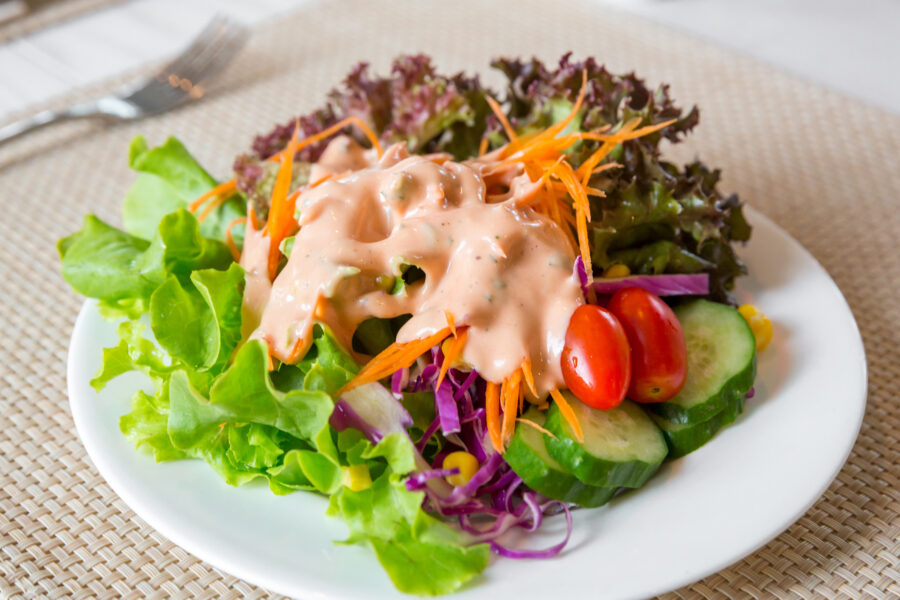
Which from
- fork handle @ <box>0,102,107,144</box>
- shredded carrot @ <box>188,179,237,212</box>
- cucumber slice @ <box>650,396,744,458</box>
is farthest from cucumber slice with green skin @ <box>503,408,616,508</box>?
fork handle @ <box>0,102,107,144</box>

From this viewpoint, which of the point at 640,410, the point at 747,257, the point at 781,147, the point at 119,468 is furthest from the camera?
the point at 781,147

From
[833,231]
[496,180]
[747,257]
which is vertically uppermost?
[496,180]

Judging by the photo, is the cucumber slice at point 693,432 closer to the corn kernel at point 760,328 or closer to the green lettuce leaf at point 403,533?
the corn kernel at point 760,328

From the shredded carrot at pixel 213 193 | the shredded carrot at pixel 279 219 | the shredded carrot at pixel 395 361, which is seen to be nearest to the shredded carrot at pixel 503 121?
the shredded carrot at pixel 279 219

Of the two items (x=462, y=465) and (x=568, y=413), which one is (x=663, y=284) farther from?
(x=462, y=465)

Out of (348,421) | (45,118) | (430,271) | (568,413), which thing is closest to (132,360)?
(348,421)

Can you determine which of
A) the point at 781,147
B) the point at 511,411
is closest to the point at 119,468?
the point at 511,411

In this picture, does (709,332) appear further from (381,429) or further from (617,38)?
(617,38)
